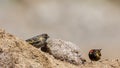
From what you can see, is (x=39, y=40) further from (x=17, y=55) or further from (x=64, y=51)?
(x=17, y=55)

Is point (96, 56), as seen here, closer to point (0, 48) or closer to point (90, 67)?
point (90, 67)

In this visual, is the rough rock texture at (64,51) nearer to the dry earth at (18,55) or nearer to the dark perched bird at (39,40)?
the dark perched bird at (39,40)

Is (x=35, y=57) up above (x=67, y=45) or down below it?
below

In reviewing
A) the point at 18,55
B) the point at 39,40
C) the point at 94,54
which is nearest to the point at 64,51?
the point at 39,40

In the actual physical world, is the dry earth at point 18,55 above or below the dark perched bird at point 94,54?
below

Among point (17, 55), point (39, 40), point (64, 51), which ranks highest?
point (39, 40)

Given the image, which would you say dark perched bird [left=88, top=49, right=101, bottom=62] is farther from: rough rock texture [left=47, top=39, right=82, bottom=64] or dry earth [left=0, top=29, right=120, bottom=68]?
dry earth [left=0, top=29, right=120, bottom=68]

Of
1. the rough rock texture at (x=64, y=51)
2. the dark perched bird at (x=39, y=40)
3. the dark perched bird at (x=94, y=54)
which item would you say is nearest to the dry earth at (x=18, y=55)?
the rough rock texture at (x=64, y=51)

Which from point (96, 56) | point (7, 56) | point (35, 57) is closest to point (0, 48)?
point (7, 56)
